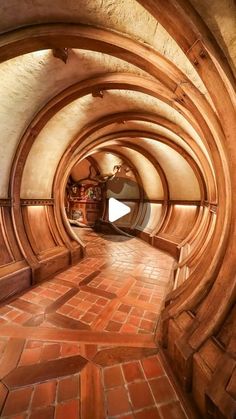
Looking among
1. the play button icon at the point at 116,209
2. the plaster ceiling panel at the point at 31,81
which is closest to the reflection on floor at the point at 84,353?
the plaster ceiling panel at the point at 31,81

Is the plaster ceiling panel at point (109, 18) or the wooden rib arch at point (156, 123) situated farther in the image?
the wooden rib arch at point (156, 123)

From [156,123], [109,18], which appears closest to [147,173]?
[156,123]

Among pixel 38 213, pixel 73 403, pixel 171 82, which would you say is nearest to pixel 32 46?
pixel 171 82

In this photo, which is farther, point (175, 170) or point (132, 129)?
point (175, 170)

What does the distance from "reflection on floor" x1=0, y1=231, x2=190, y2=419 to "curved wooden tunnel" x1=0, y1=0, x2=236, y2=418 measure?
315 millimetres

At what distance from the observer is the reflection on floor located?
5.72 feet

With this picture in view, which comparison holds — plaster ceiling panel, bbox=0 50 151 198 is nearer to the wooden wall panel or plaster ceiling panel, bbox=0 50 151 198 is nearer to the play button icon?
the wooden wall panel

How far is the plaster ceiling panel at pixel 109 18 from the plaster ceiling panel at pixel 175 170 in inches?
204

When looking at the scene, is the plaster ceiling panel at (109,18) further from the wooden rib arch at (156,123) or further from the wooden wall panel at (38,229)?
the wooden wall panel at (38,229)

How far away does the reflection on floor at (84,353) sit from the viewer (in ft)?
5.72

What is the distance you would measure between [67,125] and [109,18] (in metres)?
3.13

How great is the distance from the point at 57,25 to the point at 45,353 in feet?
12.6

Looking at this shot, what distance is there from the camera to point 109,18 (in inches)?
83.7

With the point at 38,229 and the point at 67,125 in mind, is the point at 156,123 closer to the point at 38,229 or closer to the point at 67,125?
the point at 67,125
